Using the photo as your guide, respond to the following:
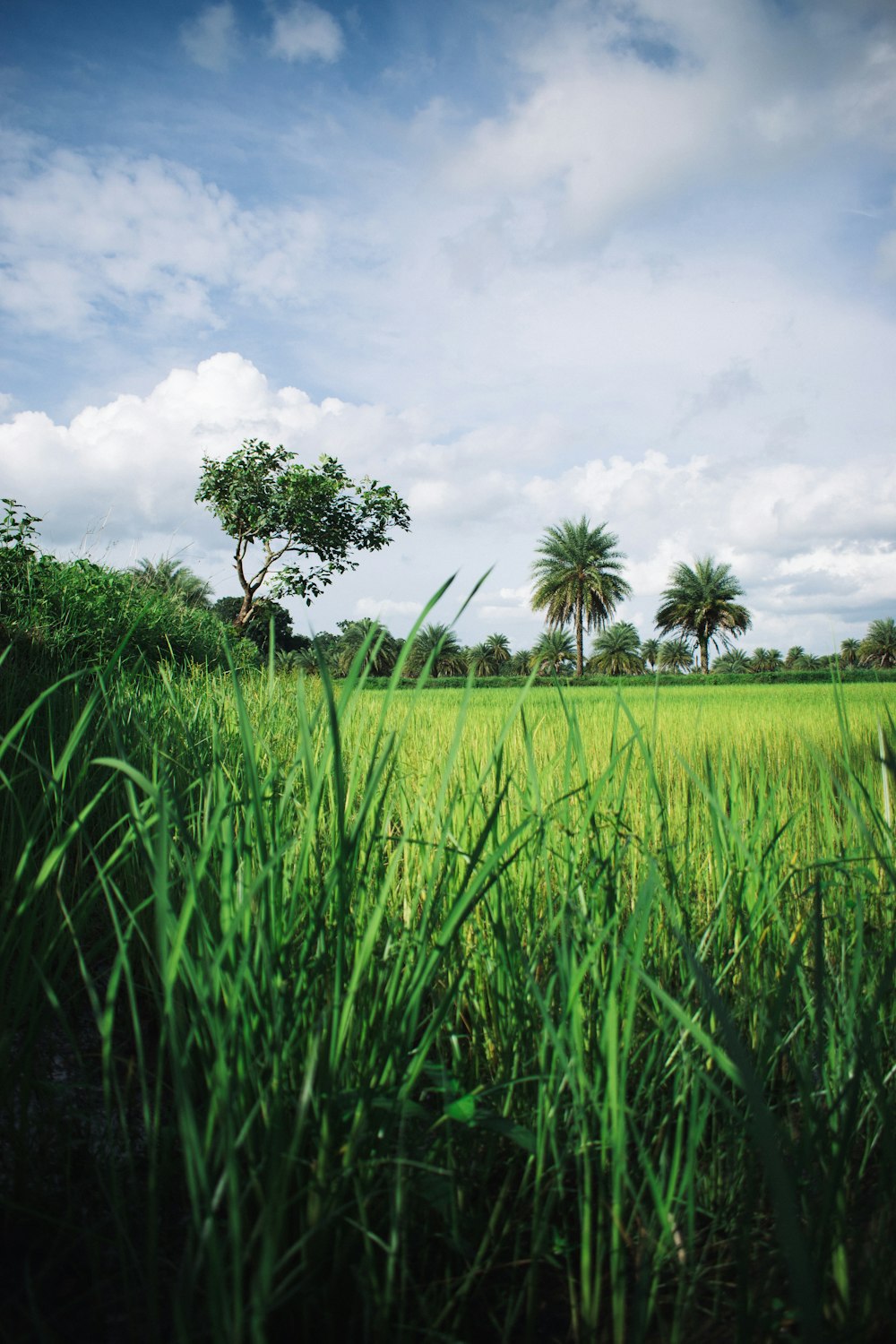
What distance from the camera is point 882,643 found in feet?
169

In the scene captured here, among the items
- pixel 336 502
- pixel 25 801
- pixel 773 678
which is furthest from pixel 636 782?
pixel 773 678

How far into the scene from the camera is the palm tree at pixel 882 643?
166ft

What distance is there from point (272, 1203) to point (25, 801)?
1677mm

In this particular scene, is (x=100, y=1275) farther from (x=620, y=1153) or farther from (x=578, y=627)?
(x=578, y=627)

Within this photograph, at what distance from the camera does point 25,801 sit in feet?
6.06

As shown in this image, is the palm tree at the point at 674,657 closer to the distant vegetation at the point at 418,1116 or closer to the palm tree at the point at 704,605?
the palm tree at the point at 704,605

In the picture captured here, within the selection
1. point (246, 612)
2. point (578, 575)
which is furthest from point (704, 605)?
point (246, 612)

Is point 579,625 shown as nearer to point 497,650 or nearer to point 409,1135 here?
point 497,650

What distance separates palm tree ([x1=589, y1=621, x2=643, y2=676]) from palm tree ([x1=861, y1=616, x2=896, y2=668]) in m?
17.6

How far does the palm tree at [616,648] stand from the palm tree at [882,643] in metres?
17.6

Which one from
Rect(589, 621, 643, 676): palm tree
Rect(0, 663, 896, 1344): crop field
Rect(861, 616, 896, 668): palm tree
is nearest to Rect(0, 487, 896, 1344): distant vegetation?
Rect(0, 663, 896, 1344): crop field

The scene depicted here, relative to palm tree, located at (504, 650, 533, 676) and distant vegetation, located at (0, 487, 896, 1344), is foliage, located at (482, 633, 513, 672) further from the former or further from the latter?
distant vegetation, located at (0, 487, 896, 1344)

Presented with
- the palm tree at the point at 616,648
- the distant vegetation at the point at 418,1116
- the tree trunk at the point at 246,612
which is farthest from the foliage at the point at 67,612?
the palm tree at the point at 616,648

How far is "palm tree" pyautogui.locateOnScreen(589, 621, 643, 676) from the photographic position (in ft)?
154
